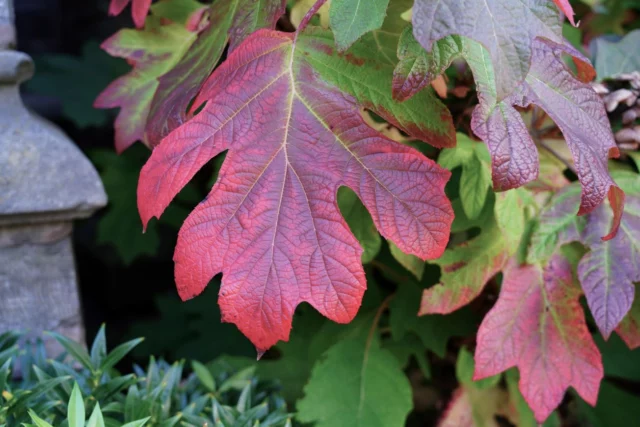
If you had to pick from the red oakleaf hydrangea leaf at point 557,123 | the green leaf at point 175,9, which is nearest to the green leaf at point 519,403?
the red oakleaf hydrangea leaf at point 557,123

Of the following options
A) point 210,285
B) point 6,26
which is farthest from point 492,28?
point 210,285

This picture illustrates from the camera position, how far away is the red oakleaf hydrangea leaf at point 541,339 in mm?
943

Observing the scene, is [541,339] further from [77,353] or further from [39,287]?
[39,287]

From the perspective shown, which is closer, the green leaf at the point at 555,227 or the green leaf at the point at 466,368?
the green leaf at the point at 555,227

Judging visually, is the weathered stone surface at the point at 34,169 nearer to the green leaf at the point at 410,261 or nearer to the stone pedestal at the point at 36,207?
the stone pedestal at the point at 36,207

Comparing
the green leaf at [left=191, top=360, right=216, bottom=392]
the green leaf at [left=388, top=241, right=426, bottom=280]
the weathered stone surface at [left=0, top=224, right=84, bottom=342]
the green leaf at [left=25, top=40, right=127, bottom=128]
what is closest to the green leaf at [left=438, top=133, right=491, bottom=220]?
the green leaf at [left=388, top=241, right=426, bottom=280]

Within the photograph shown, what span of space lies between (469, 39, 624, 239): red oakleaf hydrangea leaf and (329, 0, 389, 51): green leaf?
126 mm

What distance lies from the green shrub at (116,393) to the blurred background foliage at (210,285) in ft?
0.63

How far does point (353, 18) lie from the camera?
704 millimetres

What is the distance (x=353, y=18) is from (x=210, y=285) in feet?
4.83

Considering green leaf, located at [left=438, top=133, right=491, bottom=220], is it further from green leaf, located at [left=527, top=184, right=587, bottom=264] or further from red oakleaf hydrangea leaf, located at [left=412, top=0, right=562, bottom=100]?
red oakleaf hydrangea leaf, located at [left=412, top=0, right=562, bottom=100]

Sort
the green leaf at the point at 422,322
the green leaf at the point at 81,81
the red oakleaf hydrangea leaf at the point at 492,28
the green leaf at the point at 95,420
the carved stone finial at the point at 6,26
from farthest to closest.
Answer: the green leaf at the point at 81,81 < the green leaf at the point at 422,322 < the carved stone finial at the point at 6,26 < the green leaf at the point at 95,420 < the red oakleaf hydrangea leaf at the point at 492,28

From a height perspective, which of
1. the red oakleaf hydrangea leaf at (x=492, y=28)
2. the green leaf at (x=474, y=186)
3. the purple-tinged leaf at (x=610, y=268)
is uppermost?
the red oakleaf hydrangea leaf at (x=492, y=28)

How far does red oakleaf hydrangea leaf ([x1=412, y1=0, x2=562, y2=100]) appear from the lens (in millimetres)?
610
